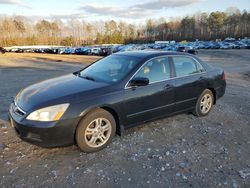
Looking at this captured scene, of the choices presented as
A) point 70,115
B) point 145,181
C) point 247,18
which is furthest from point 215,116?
point 247,18

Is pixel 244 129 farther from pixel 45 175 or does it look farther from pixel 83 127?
pixel 45 175

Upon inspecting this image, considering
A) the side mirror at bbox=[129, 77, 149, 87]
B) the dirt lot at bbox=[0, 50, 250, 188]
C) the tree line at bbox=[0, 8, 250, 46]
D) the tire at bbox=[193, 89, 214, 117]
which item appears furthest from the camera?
the tree line at bbox=[0, 8, 250, 46]

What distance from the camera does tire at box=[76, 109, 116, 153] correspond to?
373 cm

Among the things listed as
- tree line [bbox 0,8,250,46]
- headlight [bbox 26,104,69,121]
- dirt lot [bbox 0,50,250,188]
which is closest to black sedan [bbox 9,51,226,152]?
headlight [bbox 26,104,69,121]

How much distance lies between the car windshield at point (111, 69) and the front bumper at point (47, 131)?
1.09m

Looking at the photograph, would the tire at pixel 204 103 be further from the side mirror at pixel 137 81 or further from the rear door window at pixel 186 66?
the side mirror at pixel 137 81

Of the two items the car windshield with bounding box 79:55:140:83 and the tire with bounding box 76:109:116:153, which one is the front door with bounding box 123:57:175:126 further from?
the tire with bounding box 76:109:116:153

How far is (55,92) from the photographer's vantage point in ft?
12.7

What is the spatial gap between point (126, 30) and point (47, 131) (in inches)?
5129

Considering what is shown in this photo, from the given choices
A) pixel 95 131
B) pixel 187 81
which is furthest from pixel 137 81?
pixel 187 81

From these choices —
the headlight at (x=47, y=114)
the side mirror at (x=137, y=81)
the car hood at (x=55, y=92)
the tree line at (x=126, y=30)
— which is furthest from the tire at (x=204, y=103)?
the tree line at (x=126, y=30)

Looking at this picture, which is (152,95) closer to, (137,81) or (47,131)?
(137,81)

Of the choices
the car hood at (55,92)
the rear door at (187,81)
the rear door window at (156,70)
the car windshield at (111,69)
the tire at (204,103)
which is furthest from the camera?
the tire at (204,103)

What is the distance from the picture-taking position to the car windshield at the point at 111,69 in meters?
4.35
